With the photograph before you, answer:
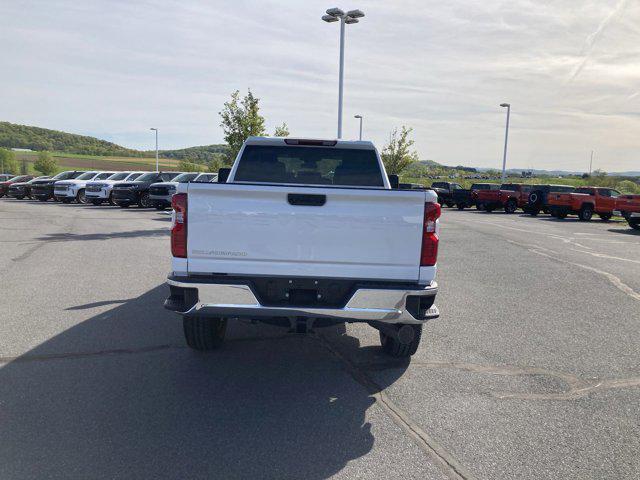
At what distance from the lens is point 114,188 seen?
26375mm

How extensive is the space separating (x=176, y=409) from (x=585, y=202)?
28363 mm

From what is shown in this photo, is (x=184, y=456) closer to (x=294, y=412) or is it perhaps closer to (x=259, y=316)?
(x=294, y=412)

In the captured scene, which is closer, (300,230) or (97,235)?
(300,230)

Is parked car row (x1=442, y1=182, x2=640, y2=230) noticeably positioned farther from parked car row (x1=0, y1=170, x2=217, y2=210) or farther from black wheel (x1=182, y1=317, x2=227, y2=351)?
black wheel (x1=182, y1=317, x2=227, y2=351)

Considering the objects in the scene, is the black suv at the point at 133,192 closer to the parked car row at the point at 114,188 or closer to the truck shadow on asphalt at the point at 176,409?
the parked car row at the point at 114,188

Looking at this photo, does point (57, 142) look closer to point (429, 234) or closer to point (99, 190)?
point (99, 190)

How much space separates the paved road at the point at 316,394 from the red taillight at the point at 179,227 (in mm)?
1133

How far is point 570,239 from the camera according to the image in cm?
1703

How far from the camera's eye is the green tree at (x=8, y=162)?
290 ft

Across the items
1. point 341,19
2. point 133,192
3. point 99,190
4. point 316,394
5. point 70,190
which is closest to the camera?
point 316,394

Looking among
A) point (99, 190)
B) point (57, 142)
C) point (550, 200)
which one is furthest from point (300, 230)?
point (57, 142)

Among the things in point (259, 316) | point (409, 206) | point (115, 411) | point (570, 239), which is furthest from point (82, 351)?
point (570, 239)

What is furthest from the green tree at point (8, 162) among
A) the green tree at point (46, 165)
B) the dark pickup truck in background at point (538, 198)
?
the dark pickup truck in background at point (538, 198)

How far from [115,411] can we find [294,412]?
1292mm
